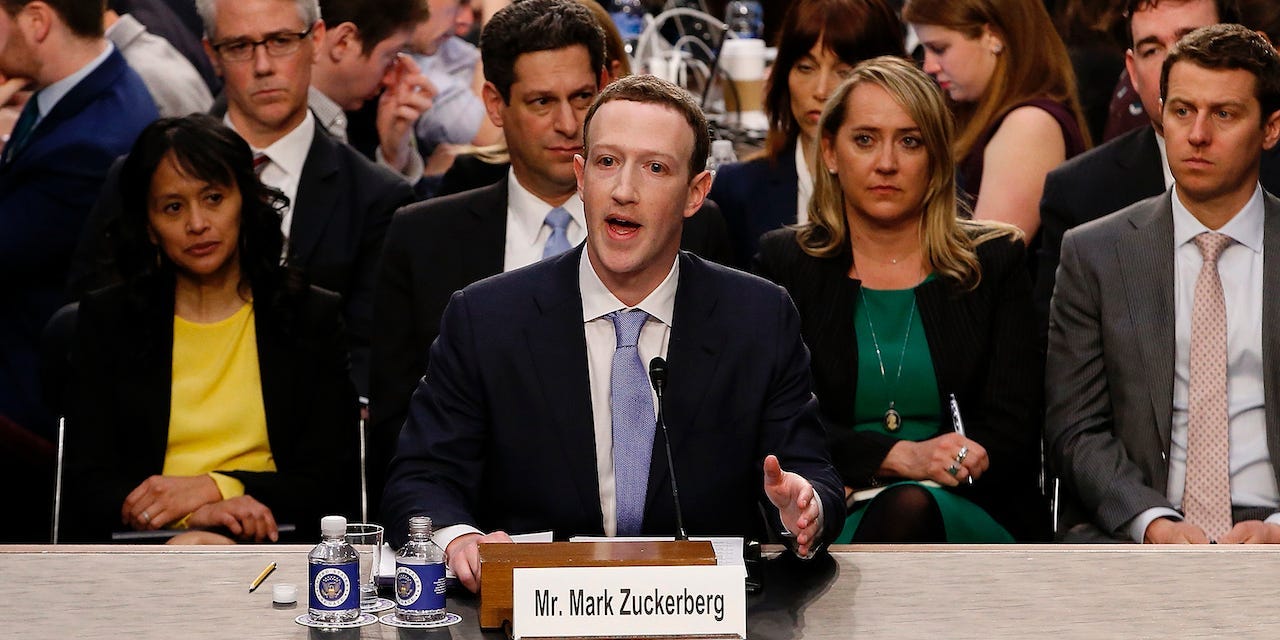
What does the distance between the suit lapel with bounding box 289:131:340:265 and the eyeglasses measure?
0.92ft

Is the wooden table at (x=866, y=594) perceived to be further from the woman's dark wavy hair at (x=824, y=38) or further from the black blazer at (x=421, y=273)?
the woman's dark wavy hair at (x=824, y=38)

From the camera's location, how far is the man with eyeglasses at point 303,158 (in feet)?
13.0

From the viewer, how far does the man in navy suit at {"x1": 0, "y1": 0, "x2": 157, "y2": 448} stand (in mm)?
4086

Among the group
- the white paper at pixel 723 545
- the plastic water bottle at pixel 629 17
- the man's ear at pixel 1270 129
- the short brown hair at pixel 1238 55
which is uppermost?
the plastic water bottle at pixel 629 17

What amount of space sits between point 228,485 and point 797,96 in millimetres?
1715

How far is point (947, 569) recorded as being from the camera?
226 centimetres

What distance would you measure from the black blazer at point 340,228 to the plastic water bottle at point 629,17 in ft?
8.03

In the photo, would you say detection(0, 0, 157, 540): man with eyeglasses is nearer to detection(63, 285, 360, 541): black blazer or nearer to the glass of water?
A: detection(63, 285, 360, 541): black blazer

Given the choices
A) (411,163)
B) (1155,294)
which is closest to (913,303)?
(1155,294)

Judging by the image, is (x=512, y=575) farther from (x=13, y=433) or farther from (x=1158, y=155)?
(x=1158, y=155)

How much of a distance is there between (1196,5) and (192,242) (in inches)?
95.8

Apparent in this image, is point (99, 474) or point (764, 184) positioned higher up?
point (764, 184)

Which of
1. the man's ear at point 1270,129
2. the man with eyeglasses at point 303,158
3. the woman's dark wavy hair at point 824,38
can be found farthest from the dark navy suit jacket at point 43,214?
the man's ear at point 1270,129

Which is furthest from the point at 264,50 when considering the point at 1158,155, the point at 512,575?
the point at 512,575
